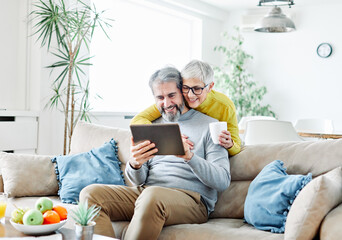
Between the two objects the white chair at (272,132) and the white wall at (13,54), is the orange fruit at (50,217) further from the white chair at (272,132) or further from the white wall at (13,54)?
the white wall at (13,54)

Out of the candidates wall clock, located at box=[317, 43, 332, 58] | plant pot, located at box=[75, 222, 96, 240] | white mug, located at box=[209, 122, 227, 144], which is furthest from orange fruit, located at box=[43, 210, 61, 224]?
wall clock, located at box=[317, 43, 332, 58]

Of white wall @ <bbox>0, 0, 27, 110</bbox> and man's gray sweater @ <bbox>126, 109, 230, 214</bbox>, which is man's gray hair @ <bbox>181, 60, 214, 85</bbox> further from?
white wall @ <bbox>0, 0, 27, 110</bbox>

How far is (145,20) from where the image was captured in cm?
637

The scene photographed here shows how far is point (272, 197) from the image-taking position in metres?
2.07

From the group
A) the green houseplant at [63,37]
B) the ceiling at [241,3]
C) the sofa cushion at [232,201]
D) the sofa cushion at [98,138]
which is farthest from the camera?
the ceiling at [241,3]

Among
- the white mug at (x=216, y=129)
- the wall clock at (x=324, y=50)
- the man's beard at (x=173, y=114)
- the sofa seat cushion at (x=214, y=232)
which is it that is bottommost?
the sofa seat cushion at (x=214, y=232)

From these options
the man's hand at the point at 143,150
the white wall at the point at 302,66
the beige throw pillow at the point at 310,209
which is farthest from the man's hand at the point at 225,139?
the white wall at the point at 302,66

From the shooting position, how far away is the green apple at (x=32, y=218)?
5.59 ft

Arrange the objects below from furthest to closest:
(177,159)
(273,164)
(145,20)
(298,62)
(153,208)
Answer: (298,62) < (145,20) < (177,159) < (273,164) < (153,208)

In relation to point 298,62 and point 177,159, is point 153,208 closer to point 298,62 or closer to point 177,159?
point 177,159

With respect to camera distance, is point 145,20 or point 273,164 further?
point 145,20

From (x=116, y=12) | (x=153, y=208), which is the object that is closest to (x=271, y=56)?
(x=116, y=12)

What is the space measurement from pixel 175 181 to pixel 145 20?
14.4 ft

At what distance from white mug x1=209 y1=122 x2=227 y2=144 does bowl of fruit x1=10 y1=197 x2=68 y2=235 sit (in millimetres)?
850
